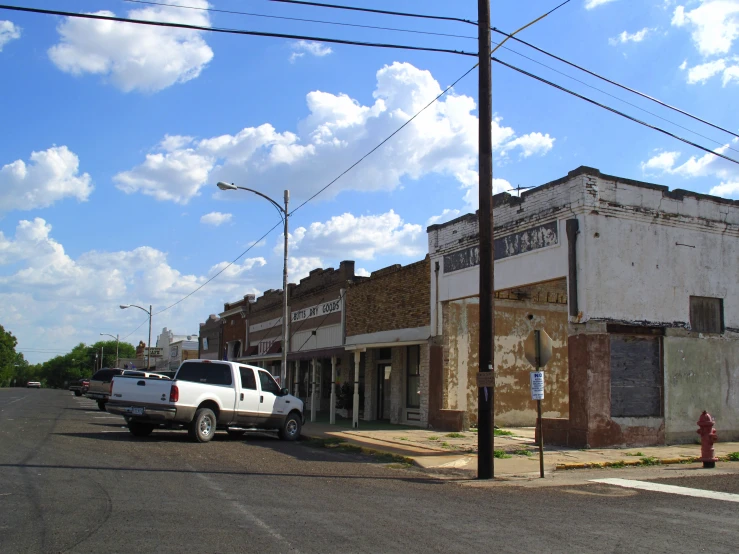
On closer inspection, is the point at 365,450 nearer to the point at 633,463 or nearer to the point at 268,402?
the point at 268,402

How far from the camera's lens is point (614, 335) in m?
16.5

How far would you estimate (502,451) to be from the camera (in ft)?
49.3

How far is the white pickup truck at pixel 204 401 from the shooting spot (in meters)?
15.8

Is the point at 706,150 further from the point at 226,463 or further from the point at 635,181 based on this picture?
the point at 226,463

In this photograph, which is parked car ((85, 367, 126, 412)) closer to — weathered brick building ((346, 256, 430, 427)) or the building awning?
the building awning

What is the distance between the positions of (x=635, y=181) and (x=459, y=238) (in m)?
5.56

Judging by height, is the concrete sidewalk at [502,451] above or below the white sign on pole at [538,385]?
below

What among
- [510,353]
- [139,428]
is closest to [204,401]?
[139,428]

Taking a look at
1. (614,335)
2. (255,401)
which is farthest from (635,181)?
(255,401)

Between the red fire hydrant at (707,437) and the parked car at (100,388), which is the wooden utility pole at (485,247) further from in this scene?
the parked car at (100,388)

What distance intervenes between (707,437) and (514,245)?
7.07m

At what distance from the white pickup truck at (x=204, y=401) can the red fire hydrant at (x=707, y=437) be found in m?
9.66

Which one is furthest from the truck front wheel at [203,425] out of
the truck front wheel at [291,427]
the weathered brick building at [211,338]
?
the weathered brick building at [211,338]

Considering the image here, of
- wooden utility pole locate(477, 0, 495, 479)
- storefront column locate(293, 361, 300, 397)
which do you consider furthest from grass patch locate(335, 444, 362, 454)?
storefront column locate(293, 361, 300, 397)
